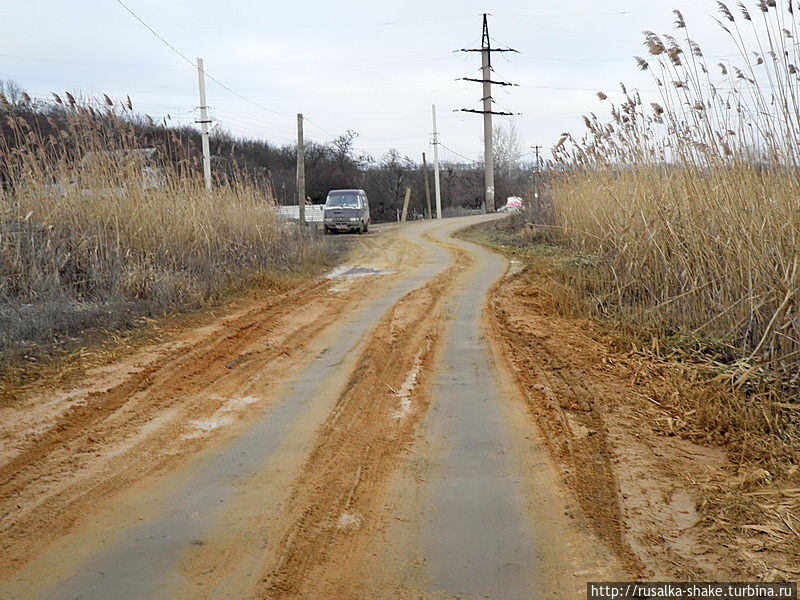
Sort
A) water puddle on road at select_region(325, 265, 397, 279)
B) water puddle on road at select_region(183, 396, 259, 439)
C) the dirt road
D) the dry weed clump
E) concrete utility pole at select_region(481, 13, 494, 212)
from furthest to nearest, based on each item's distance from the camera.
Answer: concrete utility pole at select_region(481, 13, 494, 212) < water puddle on road at select_region(325, 265, 397, 279) < the dry weed clump < water puddle on road at select_region(183, 396, 259, 439) < the dirt road

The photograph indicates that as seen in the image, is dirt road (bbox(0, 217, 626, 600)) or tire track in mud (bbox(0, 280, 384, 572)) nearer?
dirt road (bbox(0, 217, 626, 600))

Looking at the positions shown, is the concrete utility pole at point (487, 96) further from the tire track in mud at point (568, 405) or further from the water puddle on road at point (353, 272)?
the tire track in mud at point (568, 405)

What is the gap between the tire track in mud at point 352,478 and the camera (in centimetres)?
334

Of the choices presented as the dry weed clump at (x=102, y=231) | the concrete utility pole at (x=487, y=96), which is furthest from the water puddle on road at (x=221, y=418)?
the concrete utility pole at (x=487, y=96)

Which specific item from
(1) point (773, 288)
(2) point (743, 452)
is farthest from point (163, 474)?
(1) point (773, 288)

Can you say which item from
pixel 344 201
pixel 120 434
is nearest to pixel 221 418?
pixel 120 434

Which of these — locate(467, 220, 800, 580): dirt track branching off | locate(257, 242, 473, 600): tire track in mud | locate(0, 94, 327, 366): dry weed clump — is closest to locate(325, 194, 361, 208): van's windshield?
locate(0, 94, 327, 366): dry weed clump

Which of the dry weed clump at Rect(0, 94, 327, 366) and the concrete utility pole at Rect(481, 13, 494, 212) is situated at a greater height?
the concrete utility pole at Rect(481, 13, 494, 212)

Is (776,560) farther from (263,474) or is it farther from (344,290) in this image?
(344,290)

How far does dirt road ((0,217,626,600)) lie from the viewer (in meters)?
3.33

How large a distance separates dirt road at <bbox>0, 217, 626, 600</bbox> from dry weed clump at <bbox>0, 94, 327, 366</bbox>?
2163 millimetres

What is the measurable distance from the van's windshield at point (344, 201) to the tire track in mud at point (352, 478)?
24.2 m

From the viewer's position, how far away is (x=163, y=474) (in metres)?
4.54

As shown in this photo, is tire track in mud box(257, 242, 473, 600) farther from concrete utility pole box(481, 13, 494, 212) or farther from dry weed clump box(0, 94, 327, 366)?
concrete utility pole box(481, 13, 494, 212)
